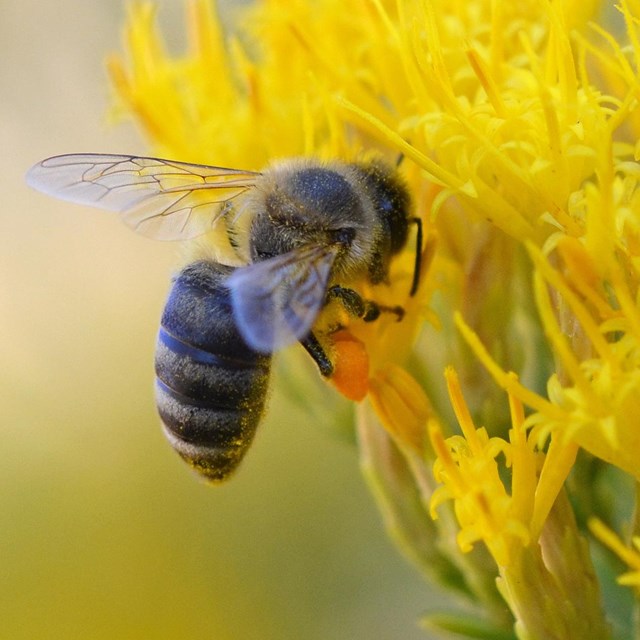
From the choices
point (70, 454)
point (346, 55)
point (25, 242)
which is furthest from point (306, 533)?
point (346, 55)

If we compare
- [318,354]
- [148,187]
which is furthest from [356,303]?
[148,187]

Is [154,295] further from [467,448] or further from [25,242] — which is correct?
[467,448]

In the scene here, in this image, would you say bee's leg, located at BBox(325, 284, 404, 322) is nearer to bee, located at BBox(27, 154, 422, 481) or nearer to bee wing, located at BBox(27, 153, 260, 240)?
bee, located at BBox(27, 154, 422, 481)

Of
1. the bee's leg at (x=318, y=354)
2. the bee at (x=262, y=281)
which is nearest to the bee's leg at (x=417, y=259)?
the bee at (x=262, y=281)

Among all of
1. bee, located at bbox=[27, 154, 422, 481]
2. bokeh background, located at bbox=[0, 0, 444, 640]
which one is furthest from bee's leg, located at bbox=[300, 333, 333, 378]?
bokeh background, located at bbox=[0, 0, 444, 640]

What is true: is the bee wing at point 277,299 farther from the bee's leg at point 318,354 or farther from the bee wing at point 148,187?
the bee wing at point 148,187
